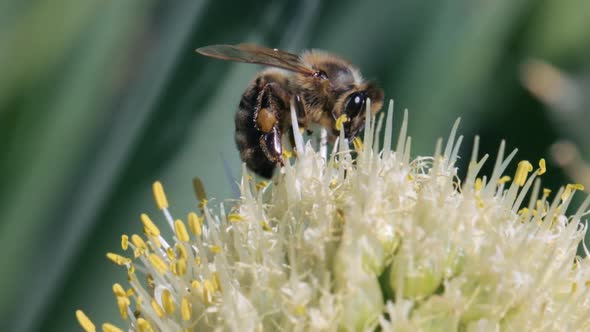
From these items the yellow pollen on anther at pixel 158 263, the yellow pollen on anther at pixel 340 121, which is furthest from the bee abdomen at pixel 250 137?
the yellow pollen on anther at pixel 158 263

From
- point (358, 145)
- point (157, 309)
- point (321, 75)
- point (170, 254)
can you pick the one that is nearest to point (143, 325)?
point (157, 309)

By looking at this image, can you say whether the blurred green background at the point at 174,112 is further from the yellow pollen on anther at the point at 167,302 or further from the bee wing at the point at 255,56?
the yellow pollen on anther at the point at 167,302

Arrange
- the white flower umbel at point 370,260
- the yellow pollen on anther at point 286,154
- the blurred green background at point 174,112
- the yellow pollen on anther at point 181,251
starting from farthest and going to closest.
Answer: the blurred green background at point 174,112, the yellow pollen on anther at point 286,154, the yellow pollen on anther at point 181,251, the white flower umbel at point 370,260

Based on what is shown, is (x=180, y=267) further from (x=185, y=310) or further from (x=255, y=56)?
(x=255, y=56)

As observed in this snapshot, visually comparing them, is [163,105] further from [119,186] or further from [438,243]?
[438,243]

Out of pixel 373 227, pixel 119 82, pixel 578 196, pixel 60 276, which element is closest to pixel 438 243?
pixel 373 227

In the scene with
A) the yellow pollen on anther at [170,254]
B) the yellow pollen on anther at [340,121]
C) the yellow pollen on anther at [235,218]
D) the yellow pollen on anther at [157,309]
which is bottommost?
the yellow pollen on anther at [157,309]
